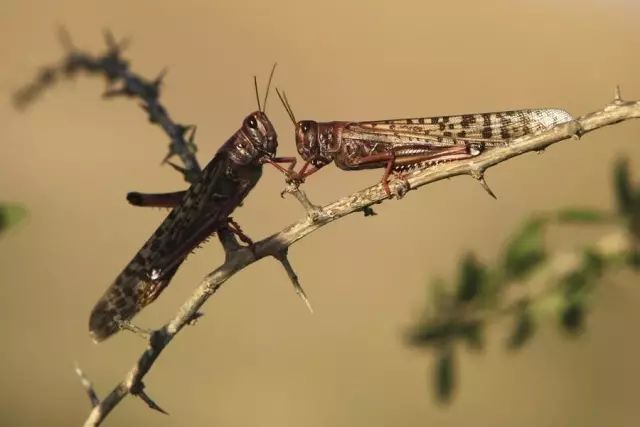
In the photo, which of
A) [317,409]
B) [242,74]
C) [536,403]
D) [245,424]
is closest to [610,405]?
[536,403]

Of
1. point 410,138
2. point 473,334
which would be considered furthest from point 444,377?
point 410,138

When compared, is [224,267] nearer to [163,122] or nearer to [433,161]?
[163,122]

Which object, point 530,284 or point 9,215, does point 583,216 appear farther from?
point 9,215

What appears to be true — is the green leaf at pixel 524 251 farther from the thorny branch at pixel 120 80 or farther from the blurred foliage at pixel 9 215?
the thorny branch at pixel 120 80

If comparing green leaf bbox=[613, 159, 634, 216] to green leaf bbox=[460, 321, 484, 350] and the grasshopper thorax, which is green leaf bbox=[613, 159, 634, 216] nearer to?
green leaf bbox=[460, 321, 484, 350]

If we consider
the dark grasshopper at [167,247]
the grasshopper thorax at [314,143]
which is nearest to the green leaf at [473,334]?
the dark grasshopper at [167,247]

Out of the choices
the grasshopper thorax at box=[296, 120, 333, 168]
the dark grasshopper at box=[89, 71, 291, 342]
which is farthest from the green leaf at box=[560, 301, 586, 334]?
the grasshopper thorax at box=[296, 120, 333, 168]
